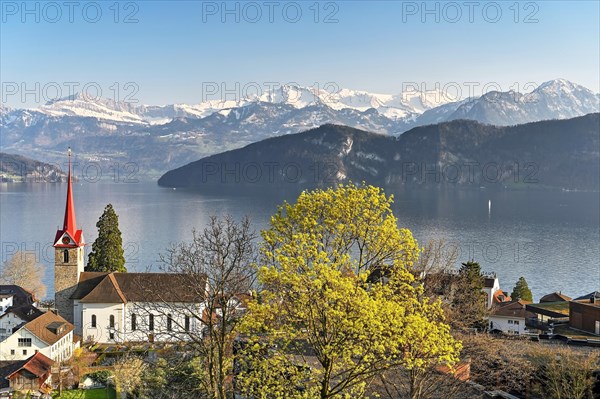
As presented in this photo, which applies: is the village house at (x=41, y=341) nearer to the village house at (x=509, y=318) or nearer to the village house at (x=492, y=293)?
the village house at (x=509, y=318)

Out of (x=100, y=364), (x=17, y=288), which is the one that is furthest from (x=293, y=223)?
(x=17, y=288)

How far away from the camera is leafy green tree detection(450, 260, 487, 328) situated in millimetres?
23856

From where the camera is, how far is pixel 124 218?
146000 mm

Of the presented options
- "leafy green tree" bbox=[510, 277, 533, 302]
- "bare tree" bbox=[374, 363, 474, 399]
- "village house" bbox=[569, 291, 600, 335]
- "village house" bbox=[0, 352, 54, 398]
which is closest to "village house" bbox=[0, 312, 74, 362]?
"village house" bbox=[0, 352, 54, 398]

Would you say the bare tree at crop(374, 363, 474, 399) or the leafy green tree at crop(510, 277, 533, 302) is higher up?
the bare tree at crop(374, 363, 474, 399)

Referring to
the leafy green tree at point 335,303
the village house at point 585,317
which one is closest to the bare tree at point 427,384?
the leafy green tree at point 335,303

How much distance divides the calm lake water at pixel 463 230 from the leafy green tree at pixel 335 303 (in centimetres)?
6209

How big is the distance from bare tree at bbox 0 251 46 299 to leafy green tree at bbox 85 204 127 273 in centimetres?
2330

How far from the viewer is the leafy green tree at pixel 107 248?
50.8 metres

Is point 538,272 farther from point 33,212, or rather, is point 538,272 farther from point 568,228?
point 33,212

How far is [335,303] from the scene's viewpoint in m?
12.7

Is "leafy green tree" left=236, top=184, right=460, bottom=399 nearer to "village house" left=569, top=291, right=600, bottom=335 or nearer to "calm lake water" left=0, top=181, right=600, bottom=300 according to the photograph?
"village house" left=569, top=291, right=600, bottom=335

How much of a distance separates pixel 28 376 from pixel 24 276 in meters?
40.1

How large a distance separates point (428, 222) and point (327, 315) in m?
124
